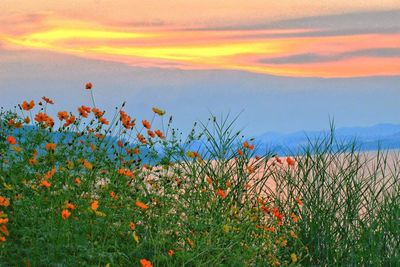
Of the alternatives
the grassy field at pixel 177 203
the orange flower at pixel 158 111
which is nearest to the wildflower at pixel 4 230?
the grassy field at pixel 177 203

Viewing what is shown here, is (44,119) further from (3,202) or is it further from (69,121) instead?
(3,202)

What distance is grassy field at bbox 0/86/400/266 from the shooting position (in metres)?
5.29

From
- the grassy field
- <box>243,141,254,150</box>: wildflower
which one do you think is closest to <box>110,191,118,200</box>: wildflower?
the grassy field

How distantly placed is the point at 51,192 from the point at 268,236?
2259 millimetres

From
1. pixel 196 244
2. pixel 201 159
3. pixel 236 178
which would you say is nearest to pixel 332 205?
pixel 236 178

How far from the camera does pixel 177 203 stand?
6141mm

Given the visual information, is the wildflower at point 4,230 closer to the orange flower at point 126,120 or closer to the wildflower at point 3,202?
the wildflower at point 3,202

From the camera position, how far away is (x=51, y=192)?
564 cm

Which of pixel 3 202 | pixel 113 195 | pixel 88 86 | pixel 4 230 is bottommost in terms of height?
pixel 4 230

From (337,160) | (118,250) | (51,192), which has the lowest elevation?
(118,250)

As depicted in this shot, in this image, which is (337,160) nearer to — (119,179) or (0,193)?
(119,179)

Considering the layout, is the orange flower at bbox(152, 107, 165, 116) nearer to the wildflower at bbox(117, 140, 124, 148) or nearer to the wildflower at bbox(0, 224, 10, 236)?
the wildflower at bbox(117, 140, 124, 148)

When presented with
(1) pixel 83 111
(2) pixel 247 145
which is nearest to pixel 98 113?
(1) pixel 83 111

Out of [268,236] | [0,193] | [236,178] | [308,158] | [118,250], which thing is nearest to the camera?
[118,250]
